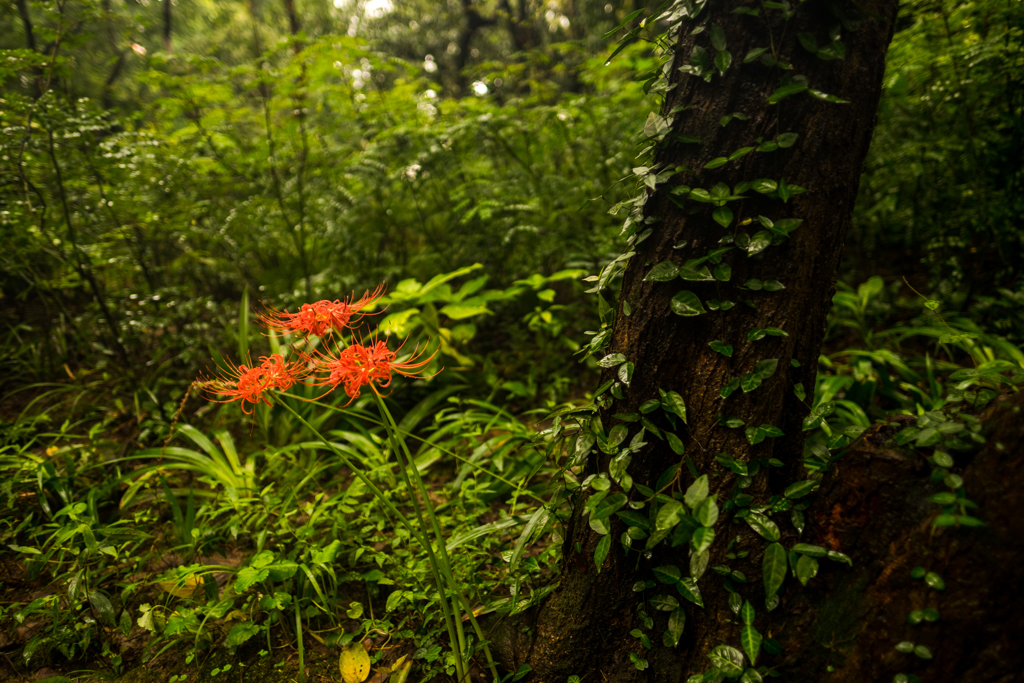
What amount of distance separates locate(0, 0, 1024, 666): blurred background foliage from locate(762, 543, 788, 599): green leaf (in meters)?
0.53

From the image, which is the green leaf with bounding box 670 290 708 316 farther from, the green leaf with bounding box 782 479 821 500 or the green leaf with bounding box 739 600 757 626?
the green leaf with bounding box 739 600 757 626

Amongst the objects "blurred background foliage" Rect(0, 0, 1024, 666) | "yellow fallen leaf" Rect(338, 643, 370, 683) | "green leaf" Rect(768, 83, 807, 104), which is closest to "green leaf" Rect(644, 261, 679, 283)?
"green leaf" Rect(768, 83, 807, 104)

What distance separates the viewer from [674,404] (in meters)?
1.03

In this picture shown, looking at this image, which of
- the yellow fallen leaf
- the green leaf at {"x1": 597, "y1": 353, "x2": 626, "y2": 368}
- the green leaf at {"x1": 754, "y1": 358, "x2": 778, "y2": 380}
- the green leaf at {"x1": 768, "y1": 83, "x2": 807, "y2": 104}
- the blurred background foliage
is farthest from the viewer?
the blurred background foliage

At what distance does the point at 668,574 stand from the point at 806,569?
0.28 meters

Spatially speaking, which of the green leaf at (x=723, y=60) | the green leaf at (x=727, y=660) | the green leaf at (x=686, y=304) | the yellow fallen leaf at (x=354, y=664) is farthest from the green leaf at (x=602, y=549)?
the green leaf at (x=723, y=60)

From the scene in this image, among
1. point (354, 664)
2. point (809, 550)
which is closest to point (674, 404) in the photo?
point (809, 550)

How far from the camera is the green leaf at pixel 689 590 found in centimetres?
98

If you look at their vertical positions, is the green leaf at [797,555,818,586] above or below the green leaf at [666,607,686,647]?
above

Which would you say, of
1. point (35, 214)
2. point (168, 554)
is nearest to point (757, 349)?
point (168, 554)

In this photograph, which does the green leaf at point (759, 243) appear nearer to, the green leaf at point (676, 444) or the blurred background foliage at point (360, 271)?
the green leaf at point (676, 444)

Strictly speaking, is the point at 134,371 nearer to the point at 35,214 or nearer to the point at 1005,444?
the point at 35,214

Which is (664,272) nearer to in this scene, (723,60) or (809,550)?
(723,60)

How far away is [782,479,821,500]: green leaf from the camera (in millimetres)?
992
